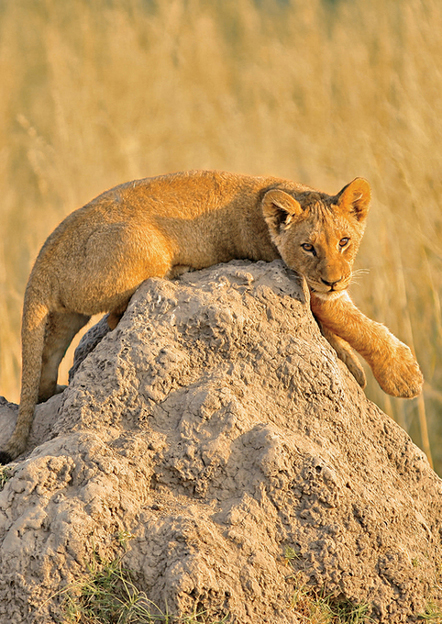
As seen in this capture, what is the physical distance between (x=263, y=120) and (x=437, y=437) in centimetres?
435

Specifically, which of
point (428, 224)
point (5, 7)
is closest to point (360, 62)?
point (428, 224)

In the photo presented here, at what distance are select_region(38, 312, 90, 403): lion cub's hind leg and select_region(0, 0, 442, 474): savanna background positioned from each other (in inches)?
90.5

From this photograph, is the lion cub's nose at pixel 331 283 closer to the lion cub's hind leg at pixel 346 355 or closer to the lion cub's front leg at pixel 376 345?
the lion cub's front leg at pixel 376 345

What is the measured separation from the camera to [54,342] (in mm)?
5012

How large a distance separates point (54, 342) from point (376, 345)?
2097mm

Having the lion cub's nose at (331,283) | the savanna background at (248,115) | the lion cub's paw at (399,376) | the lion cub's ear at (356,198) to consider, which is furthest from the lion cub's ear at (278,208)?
the savanna background at (248,115)

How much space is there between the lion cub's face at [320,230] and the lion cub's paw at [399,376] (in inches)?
24.3

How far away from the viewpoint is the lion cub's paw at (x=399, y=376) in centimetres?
471

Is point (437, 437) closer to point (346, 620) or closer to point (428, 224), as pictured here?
point (428, 224)

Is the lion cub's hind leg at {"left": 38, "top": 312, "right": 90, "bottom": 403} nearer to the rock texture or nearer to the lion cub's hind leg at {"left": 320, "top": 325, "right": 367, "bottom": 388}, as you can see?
the rock texture

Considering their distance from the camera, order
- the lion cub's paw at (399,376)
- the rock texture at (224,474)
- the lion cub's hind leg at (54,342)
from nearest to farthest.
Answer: the rock texture at (224,474) → the lion cub's paw at (399,376) → the lion cub's hind leg at (54,342)

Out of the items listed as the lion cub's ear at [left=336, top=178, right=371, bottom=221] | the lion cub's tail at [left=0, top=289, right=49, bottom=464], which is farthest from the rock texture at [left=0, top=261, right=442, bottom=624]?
the lion cub's ear at [left=336, top=178, right=371, bottom=221]

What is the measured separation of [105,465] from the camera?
357 centimetres

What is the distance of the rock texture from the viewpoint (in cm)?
332
